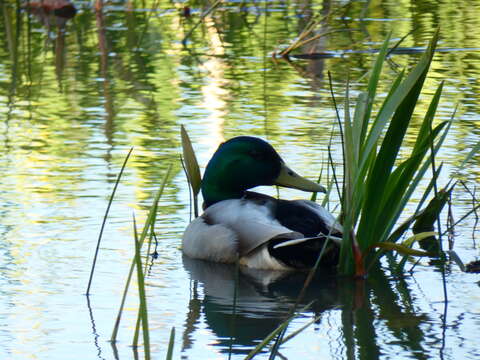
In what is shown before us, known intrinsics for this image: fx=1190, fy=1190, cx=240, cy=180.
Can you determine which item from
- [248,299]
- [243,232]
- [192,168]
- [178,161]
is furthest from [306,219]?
[178,161]

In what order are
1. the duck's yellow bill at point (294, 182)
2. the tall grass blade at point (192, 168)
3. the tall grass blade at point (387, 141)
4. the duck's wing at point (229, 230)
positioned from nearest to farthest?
the tall grass blade at point (387, 141) → the duck's wing at point (229, 230) → the duck's yellow bill at point (294, 182) → the tall grass blade at point (192, 168)

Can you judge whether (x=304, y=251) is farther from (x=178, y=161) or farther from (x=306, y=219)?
(x=178, y=161)

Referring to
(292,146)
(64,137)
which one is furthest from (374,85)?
(64,137)

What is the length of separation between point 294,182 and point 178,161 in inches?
67.6

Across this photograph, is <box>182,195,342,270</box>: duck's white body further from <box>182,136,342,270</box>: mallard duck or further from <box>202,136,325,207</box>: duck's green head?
<box>202,136,325,207</box>: duck's green head

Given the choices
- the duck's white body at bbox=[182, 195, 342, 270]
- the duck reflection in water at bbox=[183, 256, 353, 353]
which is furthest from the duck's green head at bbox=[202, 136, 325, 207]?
the duck reflection in water at bbox=[183, 256, 353, 353]

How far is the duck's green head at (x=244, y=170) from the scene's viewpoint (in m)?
6.26

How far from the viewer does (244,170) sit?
6.29 m

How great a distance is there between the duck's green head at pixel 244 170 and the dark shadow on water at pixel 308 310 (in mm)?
520

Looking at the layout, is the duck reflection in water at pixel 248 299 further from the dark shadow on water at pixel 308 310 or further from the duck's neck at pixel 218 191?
the duck's neck at pixel 218 191

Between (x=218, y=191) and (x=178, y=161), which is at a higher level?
(x=218, y=191)

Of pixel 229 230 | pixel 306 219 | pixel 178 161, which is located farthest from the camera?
pixel 178 161

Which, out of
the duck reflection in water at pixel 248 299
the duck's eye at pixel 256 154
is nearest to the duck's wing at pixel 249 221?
the duck reflection in water at pixel 248 299

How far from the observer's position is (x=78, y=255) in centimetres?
589
